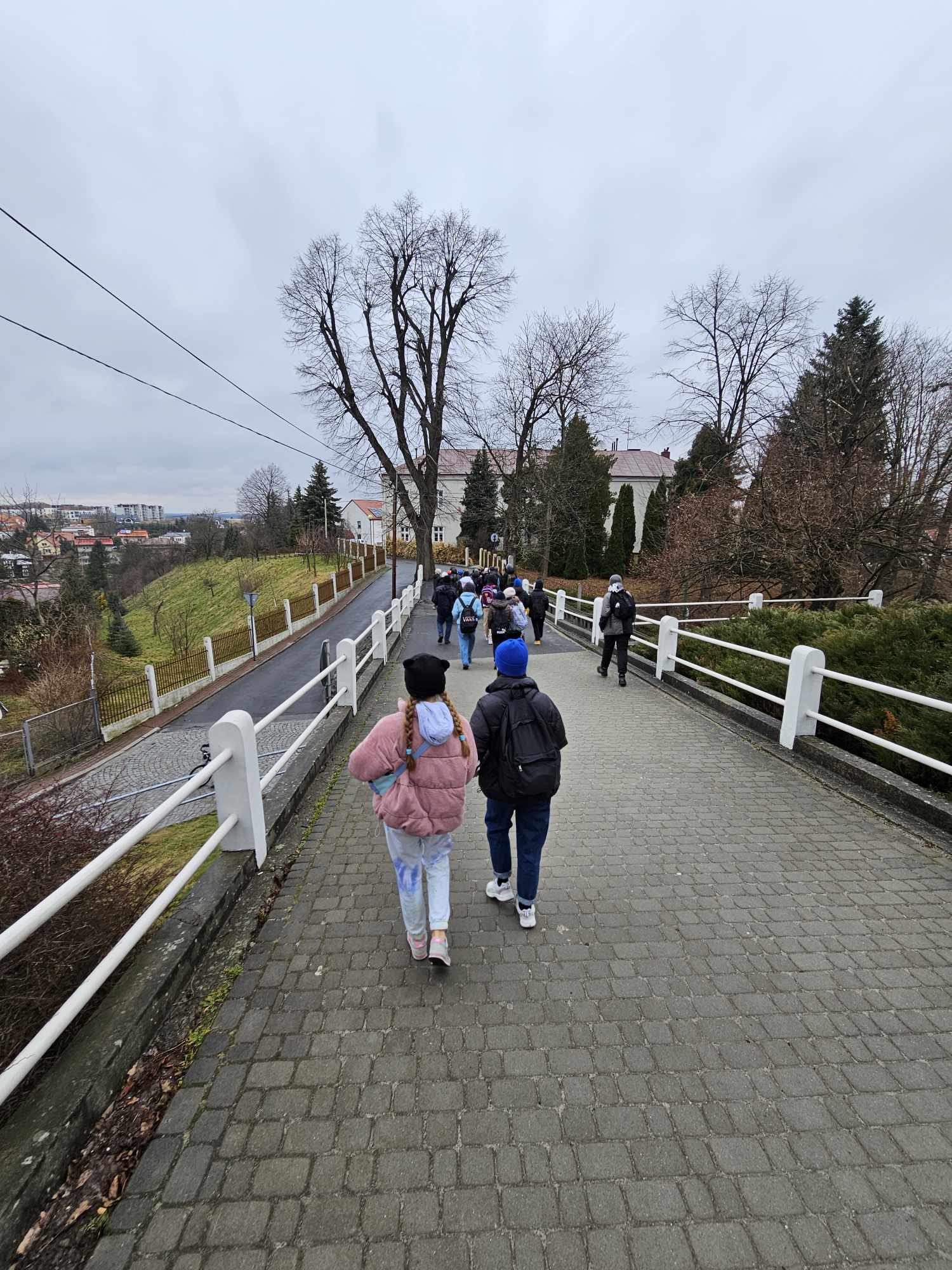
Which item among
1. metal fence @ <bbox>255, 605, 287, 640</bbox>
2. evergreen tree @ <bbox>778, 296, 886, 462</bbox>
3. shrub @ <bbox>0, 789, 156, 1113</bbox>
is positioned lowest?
metal fence @ <bbox>255, 605, 287, 640</bbox>

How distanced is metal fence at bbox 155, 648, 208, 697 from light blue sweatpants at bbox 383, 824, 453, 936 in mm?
20398

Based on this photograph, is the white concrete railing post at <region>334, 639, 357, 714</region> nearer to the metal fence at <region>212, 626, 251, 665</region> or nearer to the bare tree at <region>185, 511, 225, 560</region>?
the metal fence at <region>212, 626, 251, 665</region>

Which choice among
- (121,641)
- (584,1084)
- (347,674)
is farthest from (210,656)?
(584,1084)

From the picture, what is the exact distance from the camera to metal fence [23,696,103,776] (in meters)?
15.5

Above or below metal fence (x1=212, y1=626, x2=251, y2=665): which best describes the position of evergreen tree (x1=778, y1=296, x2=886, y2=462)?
above

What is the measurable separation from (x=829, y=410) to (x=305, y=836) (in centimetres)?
1854

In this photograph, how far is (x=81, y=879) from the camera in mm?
1983

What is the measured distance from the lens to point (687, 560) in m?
15.0

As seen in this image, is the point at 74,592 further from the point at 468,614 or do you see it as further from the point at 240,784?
the point at 240,784

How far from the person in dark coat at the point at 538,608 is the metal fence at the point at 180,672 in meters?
14.1

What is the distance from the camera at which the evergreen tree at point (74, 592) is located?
1117 inches

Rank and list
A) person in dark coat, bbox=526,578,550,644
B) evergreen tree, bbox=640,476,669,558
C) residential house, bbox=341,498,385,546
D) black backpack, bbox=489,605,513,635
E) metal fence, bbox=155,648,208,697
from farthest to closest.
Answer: residential house, bbox=341,498,385,546 < evergreen tree, bbox=640,476,669,558 < metal fence, bbox=155,648,208,697 < person in dark coat, bbox=526,578,550,644 < black backpack, bbox=489,605,513,635

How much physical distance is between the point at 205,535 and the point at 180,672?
190 feet

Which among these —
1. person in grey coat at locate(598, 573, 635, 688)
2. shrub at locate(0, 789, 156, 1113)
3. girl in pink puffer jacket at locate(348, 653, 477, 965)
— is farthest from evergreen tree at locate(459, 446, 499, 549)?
girl in pink puffer jacket at locate(348, 653, 477, 965)
